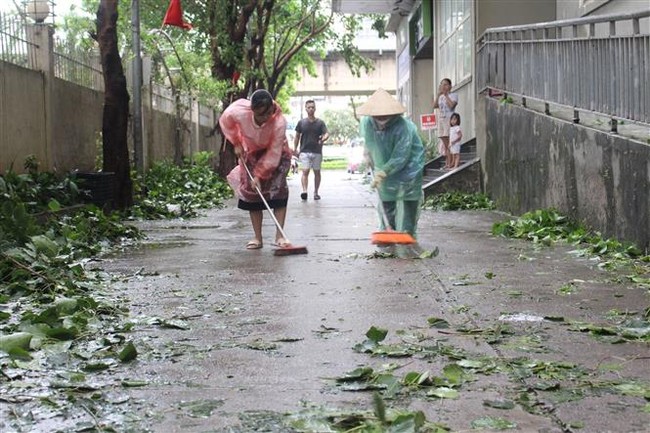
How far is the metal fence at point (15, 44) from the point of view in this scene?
37.0 ft

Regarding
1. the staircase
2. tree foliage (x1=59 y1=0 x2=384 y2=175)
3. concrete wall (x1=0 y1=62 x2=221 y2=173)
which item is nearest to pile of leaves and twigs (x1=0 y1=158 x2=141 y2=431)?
concrete wall (x1=0 y1=62 x2=221 y2=173)

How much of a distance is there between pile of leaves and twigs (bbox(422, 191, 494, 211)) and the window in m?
4.16

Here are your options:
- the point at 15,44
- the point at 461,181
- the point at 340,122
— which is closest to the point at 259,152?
the point at 15,44

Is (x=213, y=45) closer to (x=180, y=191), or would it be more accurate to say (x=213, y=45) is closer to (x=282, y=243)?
(x=180, y=191)

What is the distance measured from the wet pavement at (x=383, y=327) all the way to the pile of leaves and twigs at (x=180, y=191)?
4.38 m

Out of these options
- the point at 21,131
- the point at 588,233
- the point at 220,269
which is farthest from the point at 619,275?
the point at 21,131

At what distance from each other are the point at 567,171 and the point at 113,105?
599cm

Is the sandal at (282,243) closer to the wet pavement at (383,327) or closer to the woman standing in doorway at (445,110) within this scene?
the wet pavement at (383,327)

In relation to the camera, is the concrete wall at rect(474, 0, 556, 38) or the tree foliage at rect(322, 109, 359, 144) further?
the tree foliage at rect(322, 109, 359, 144)

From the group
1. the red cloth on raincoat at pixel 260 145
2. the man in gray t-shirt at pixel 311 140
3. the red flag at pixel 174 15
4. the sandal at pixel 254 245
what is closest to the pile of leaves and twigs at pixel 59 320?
the sandal at pixel 254 245

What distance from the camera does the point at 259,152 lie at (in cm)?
943

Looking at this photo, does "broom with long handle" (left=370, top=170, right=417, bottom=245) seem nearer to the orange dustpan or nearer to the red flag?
the orange dustpan

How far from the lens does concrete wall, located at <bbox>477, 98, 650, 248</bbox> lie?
8117 mm

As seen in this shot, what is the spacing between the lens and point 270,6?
25484mm
